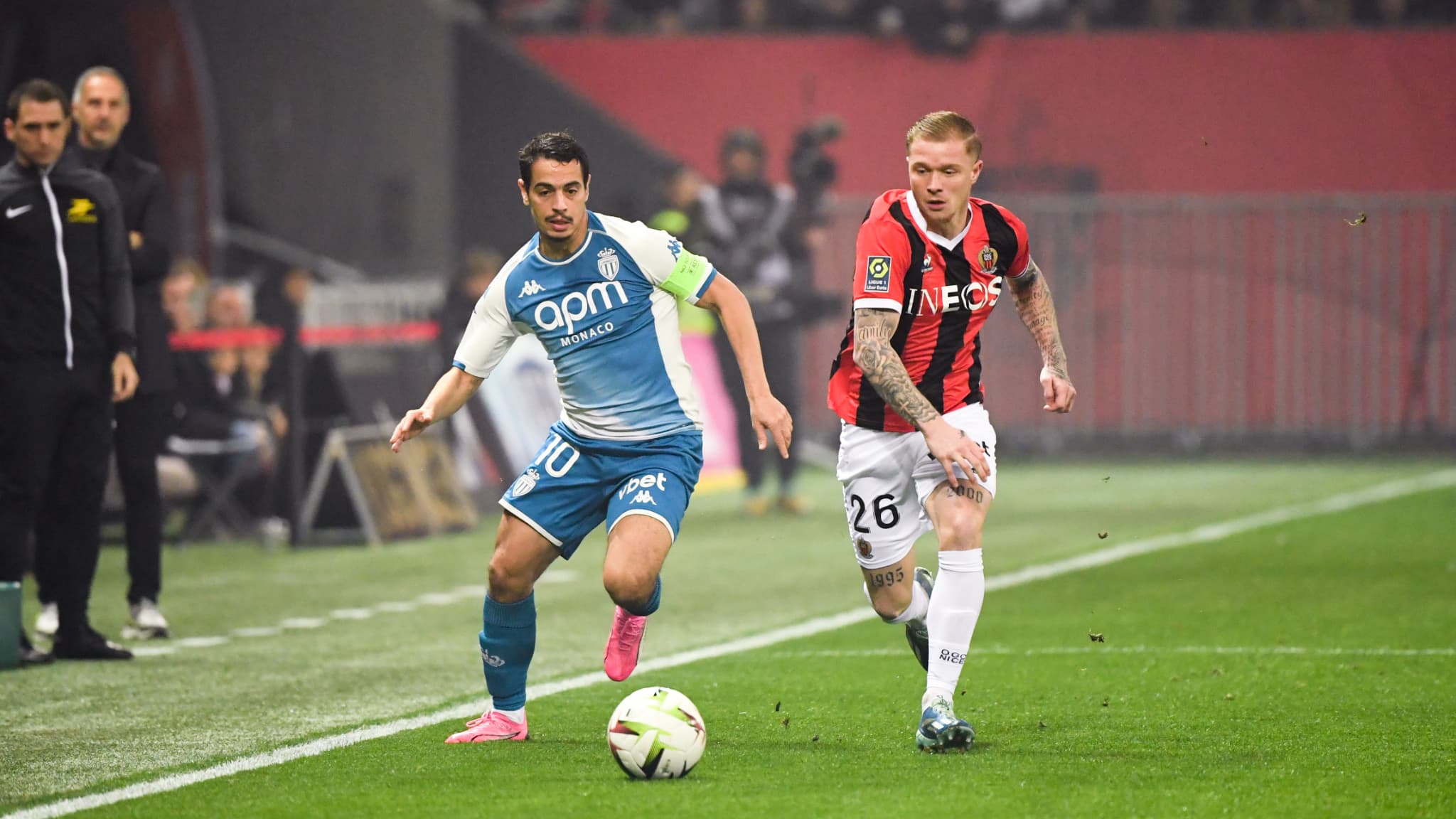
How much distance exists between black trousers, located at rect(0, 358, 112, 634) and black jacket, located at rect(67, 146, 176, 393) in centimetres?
68

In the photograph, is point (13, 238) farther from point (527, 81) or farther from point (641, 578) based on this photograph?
point (527, 81)

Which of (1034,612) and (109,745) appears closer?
(109,745)

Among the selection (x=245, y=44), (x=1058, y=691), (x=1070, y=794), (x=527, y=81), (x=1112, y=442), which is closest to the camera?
(x=1070, y=794)

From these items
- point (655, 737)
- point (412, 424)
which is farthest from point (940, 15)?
point (655, 737)

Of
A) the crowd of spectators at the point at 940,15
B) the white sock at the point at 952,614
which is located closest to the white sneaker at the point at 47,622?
the white sock at the point at 952,614

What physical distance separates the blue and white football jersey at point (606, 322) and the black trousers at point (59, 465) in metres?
2.65

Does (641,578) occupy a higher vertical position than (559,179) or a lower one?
lower

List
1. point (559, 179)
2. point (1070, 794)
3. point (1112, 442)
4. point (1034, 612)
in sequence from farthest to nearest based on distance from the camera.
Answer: point (1112, 442) < point (1034, 612) < point (559, 179) < point (1070, 794)

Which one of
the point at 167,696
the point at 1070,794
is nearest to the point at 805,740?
the point at 1070,794

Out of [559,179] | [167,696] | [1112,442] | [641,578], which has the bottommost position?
[1112,442]

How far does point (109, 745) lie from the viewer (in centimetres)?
707

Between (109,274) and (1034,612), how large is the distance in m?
4.45

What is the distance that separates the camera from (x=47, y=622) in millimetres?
9992

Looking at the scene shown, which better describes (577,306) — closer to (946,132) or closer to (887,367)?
(887,367)
